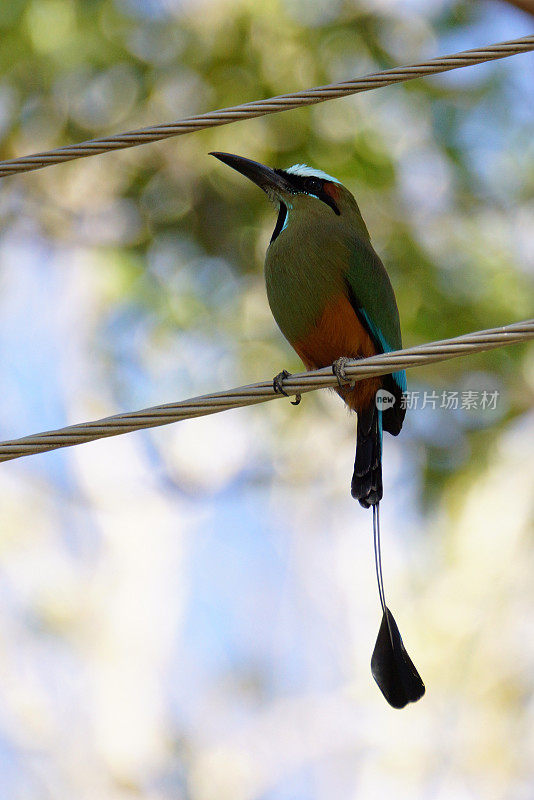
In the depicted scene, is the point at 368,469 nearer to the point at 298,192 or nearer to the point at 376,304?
the point at 376,304

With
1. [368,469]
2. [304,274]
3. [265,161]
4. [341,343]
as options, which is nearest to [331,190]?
[304,274]

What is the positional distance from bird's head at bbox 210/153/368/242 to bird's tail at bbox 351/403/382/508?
814 mm

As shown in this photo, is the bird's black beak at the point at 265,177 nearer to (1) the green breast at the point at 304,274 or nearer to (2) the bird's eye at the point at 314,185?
(2) the bird's eye at the point at 314,185

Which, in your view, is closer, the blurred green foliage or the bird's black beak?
the bird's black beak

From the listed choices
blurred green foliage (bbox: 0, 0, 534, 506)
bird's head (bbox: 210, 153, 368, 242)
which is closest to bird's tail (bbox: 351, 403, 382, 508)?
bird's head (bbox: 210, 153, 368, 242)

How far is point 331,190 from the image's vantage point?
3.74 metres

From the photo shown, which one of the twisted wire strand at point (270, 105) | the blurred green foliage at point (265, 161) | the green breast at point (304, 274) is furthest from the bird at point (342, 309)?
the blurred green foliage at point (265, 161)

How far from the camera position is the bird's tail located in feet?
10.7

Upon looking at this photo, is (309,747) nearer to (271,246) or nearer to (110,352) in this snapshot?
(110,352)

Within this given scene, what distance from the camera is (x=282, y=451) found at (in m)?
7.54

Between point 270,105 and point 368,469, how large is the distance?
126 centimetres

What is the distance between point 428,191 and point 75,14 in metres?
2.82

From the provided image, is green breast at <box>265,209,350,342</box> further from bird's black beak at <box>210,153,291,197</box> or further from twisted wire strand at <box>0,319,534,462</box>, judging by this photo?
twisted wire strand at <box>0,319,534,462</box>

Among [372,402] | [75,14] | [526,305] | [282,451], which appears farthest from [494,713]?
[75,14]
